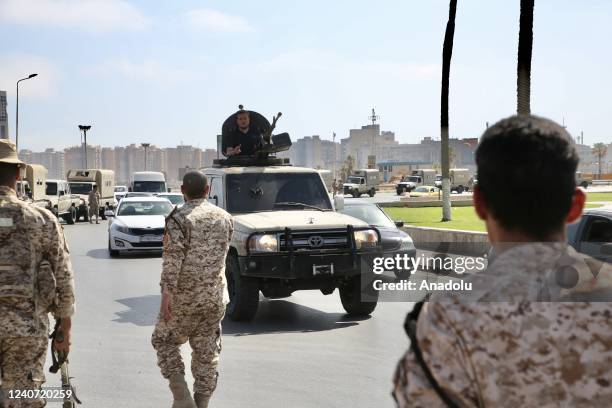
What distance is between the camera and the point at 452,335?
1688 mm

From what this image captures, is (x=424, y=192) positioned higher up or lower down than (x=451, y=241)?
higher up

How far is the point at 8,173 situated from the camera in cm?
448

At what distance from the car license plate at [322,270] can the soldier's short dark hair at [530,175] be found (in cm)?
831

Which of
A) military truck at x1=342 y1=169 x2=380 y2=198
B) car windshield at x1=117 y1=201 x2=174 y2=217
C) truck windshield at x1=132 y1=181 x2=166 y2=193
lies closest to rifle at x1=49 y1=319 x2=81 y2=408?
car windshield at x1=117 y1=201 x2=174 y2=217

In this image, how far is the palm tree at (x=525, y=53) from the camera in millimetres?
17750

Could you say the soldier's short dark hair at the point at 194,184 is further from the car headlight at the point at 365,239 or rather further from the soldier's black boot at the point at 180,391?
the car headlight at the point at 365,239

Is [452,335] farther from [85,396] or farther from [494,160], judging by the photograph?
[85,396]

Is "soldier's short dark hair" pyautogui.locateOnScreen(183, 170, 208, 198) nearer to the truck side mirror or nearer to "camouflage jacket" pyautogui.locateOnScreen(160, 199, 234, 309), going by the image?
"camouflage jacket" pyautogui.locateOnScreen(160, 199, 234, 309)

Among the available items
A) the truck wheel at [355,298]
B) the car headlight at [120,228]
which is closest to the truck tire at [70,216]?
the car headlight at [120,228]

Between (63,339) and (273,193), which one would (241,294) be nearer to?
(273,193)

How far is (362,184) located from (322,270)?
69.0 metres

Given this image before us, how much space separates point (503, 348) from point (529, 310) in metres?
0.09

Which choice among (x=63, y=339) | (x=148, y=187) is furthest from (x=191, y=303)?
(x=148, y=187)

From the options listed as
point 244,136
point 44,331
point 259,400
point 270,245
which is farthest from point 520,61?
point 44,331
